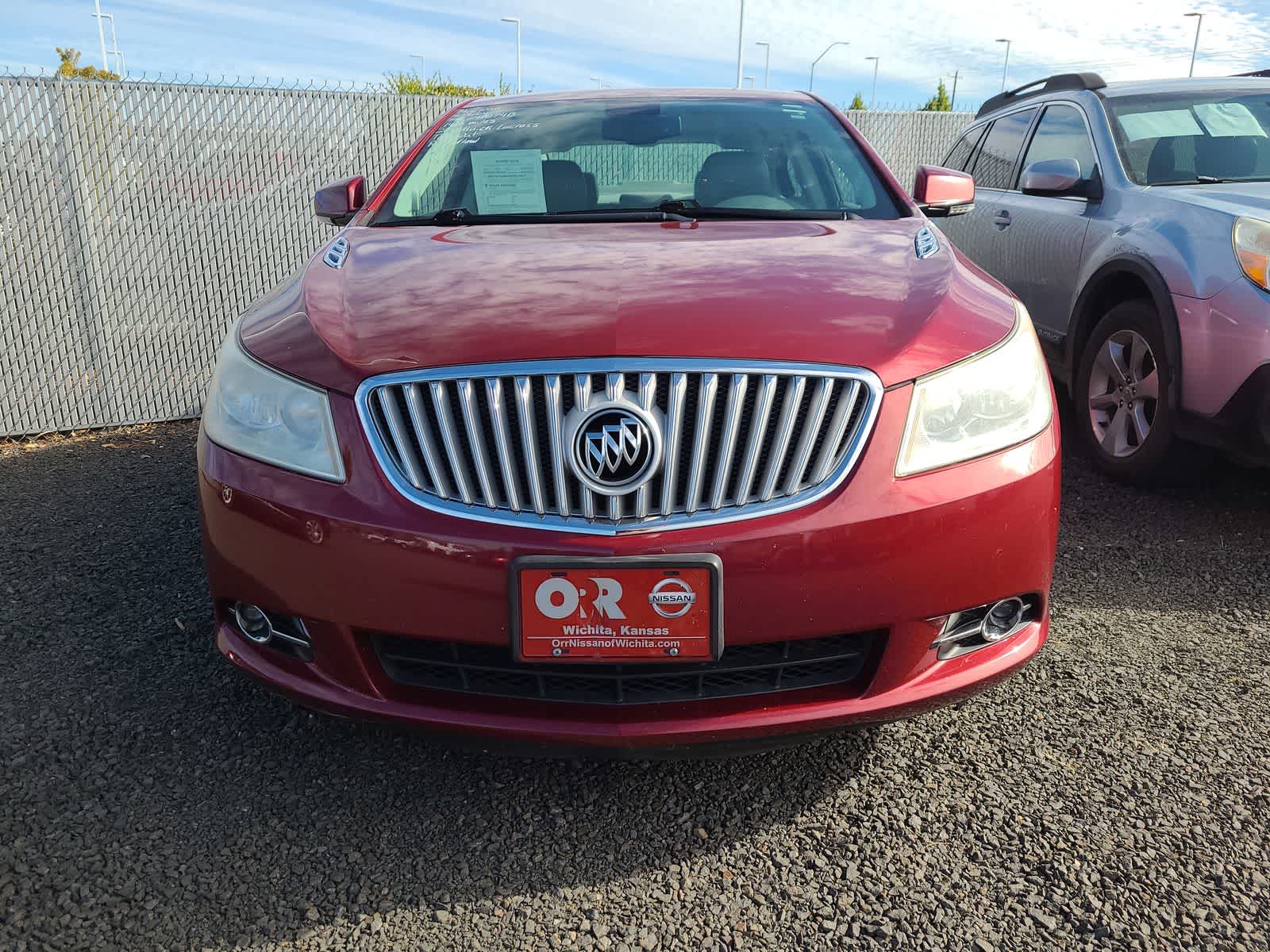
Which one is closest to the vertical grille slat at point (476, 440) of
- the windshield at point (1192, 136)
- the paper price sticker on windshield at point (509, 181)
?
the paper price sticker on windshield at point (509, 181)

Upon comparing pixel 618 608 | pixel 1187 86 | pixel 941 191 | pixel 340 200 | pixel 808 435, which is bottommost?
pixel 618 608

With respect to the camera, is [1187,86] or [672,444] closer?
[672,444]

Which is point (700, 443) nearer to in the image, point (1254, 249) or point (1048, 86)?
point (1254, 249)

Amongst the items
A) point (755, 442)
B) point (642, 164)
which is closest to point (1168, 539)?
point (642, 164)

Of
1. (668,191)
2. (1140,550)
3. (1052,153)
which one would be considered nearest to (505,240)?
(668,191)

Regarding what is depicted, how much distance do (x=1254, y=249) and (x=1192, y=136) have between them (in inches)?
56.3

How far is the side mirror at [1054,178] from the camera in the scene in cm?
443

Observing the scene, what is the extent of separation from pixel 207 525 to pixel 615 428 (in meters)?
0.92

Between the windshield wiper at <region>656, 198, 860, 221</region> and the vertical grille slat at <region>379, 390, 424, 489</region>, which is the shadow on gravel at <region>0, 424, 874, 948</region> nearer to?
the vertical grille slat at <region>379, 390, 424, 489</region>

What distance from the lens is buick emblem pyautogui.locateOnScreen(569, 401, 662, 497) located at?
176cm

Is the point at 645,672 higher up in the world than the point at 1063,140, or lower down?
lower down

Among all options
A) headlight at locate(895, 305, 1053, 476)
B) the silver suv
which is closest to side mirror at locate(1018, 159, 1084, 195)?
the silver suv

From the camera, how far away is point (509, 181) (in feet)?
10.4

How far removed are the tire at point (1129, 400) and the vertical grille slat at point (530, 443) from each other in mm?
2851
